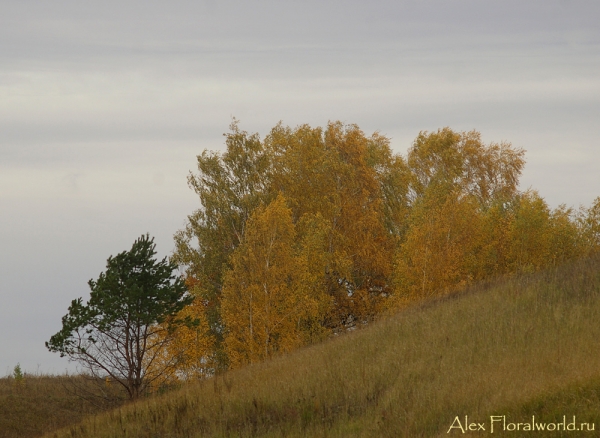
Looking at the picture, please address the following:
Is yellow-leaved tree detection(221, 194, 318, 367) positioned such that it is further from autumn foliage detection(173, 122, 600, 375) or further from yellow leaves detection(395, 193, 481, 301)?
yellow leaves detection(395, 193, 481, 301)

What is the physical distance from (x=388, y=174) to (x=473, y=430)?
36.0 metres

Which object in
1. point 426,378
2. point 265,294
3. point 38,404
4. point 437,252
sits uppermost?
point 437,252

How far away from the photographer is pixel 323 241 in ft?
123

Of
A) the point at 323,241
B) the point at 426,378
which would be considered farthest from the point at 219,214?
the point at 426,378

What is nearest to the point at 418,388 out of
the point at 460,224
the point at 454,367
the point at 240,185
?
the point at 454,367

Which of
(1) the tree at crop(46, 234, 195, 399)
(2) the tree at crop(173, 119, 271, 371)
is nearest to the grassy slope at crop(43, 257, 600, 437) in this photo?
(1) the tree at crop(46, 234, 195, 399)

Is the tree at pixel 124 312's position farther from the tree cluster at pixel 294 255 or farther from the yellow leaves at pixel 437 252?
the yellow leaves at pixel 437 252

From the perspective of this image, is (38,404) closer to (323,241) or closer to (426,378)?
(323,241)

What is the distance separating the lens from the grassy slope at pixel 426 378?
42.1ft

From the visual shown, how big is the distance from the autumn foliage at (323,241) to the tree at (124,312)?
170 inches

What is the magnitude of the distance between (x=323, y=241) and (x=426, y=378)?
72.8ft

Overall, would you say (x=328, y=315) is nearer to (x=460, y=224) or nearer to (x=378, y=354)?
(x=460, y=224)

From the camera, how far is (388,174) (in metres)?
47.2

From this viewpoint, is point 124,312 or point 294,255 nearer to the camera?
point 124,312
